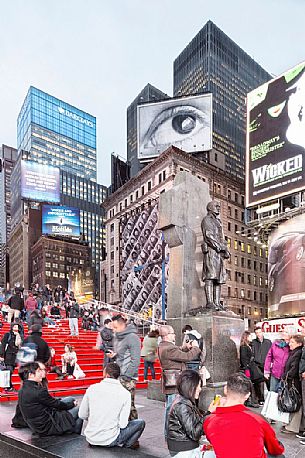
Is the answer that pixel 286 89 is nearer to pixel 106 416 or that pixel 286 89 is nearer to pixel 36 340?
pixel 36 340

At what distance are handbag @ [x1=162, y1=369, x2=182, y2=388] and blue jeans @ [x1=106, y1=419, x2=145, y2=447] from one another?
119 centimetres

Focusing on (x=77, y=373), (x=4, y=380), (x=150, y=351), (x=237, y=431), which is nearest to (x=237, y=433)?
(x=237, y=431)

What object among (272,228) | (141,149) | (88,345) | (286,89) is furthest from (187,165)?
(88,345)

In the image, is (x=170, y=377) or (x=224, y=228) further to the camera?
(x=224, y=228)

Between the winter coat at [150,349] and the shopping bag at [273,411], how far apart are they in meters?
6.18

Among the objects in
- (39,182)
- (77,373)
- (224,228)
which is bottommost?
(77,373)

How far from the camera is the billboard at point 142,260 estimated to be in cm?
6869

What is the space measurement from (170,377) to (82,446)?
2.03m

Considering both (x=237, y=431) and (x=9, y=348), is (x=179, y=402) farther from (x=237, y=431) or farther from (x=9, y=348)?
(x=9, y=348)

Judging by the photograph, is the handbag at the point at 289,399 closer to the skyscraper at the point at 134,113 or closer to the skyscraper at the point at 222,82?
the skyscraper at the point at 222,82

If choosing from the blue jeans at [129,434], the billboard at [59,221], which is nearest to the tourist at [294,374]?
the blue jeans at [129,434]

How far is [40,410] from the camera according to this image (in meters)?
6.22

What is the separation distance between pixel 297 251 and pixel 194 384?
38.0 m

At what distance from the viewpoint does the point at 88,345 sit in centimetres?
1930
